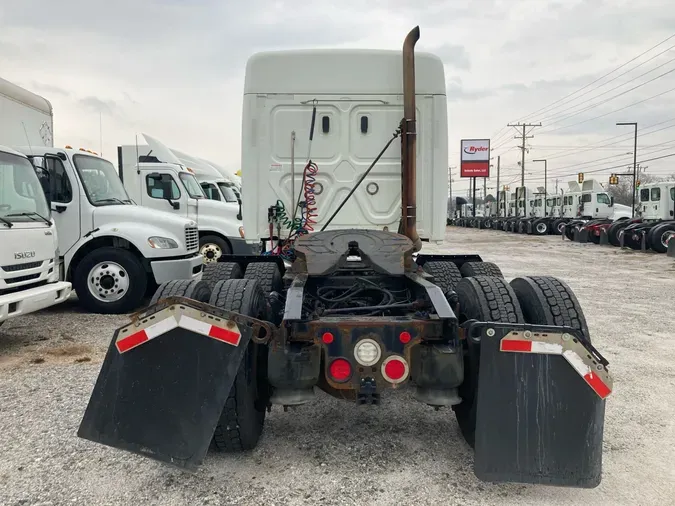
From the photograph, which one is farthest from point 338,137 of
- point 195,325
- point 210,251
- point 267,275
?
point 210,251

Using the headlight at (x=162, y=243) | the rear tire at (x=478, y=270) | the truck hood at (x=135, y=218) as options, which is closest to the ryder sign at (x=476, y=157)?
the truck hood at (x=135, y=218)

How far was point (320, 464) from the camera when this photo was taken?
324cm

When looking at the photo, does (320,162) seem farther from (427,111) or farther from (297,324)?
(297,324)

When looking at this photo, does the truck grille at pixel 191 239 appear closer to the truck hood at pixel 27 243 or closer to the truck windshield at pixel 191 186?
the truck hood at pixel 27 243

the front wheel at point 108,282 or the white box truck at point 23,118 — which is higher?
the white box truck at point 23,118

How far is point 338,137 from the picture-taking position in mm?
5676

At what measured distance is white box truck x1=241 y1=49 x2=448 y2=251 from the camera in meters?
5.59

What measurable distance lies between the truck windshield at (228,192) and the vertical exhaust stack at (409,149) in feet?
36.0

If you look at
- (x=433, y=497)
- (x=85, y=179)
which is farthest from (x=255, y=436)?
(x=85, y=179)

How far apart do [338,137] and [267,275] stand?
5.49 feet

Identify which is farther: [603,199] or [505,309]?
[603,199]

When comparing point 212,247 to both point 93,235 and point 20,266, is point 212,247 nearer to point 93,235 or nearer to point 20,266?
point 93,235

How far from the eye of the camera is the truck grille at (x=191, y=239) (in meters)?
8.55

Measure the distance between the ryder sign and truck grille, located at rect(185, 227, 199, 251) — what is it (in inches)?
2245
